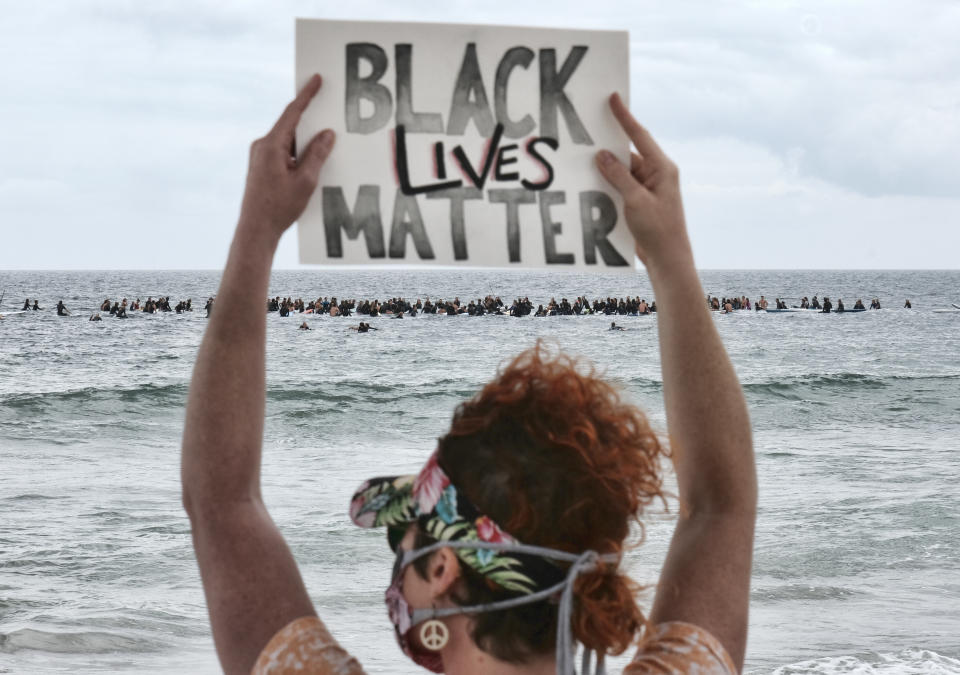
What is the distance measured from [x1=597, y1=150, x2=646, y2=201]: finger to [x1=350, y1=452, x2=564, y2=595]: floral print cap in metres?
0.48

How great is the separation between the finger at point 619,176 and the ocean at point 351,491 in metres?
0.24

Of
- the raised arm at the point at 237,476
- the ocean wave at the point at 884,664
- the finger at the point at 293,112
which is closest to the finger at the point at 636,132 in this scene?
the finger at the point at 293,112

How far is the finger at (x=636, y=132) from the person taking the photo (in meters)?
1.44

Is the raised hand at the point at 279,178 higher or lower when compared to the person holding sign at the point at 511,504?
higher

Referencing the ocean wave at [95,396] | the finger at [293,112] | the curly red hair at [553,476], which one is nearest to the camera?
the curly red hair at [553,476]

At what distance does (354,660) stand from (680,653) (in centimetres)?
38

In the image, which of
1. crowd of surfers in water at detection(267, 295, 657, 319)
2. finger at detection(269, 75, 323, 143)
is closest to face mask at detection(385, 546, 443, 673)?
finger at detection(269, 75, 323, 143)

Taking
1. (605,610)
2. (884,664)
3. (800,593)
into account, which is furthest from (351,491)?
(605,610)

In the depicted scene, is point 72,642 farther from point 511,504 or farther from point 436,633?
point 511,504

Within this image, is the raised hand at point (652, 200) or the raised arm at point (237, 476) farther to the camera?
the raised hand at point (652, 200)

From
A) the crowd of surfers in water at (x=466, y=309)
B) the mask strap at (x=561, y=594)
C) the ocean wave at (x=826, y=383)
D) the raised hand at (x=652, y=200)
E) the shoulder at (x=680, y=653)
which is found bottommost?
the ocean wave at (x=826, y=383)

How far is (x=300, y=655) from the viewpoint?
1.21 meters

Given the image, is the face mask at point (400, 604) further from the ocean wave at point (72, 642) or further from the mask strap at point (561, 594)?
the ocean wave at point (72, 642)

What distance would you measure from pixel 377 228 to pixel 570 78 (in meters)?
0.34
